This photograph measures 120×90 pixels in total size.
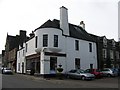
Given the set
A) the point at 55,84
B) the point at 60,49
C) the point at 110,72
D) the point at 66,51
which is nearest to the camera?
the point at 55,84

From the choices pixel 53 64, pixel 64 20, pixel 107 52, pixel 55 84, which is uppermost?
pixel 64 20

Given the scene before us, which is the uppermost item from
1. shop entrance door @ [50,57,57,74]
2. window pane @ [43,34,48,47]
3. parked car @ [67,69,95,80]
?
window pane @ [43,34,48,47]

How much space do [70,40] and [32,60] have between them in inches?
304

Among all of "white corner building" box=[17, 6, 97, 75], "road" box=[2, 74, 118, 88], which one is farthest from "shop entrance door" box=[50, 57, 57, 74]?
"road" box=[2, 74, 118, 88]

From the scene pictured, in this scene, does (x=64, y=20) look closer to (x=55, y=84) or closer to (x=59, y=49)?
(x=59, y=49)

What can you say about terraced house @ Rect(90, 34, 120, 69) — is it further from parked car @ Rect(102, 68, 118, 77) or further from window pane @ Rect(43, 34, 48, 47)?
window pane @ Rect(43, 34, 48, 47)

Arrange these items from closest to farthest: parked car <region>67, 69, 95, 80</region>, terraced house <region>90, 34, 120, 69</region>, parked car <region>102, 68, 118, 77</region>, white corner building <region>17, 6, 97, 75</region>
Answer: parked car <region>67, 69, 95, 80</region>, white corner building <region>17, 6, 97, 75</region>, parked car <region>102, 68, 118, 77</region>, terraced house <region>90, 34, 120, 69</region>

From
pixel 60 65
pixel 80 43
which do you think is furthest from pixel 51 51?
pixel 80 43

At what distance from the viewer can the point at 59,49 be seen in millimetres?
32031

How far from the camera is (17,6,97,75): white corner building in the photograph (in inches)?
1227

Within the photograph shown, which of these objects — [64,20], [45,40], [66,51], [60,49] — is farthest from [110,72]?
[45,40]

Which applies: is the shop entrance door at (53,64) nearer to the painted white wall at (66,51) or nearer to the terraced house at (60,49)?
the terraced house at (60,49)

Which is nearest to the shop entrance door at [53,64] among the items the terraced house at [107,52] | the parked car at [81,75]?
the parked car at [81,75]

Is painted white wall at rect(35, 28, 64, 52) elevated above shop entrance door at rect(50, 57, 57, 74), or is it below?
above
